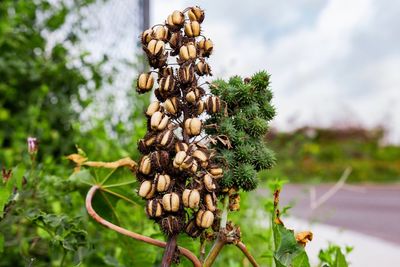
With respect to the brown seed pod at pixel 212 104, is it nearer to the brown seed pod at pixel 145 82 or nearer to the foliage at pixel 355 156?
the brown seed pod at pixel 145 82

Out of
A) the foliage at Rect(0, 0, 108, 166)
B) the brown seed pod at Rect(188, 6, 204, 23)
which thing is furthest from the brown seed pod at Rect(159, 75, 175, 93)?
the foliage at Rect(0, 0, 108, 166)

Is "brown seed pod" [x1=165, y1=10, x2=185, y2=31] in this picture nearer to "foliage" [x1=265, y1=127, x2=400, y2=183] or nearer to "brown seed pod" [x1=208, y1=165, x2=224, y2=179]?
"brown seed pod" [x1=208, y1=165, x2=224, y2=179]

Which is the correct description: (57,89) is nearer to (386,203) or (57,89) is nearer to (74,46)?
(74,46)

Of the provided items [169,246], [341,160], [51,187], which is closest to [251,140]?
[169,246]

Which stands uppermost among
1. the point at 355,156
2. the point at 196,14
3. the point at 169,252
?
the point at 355,156

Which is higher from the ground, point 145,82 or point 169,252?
point 145,82

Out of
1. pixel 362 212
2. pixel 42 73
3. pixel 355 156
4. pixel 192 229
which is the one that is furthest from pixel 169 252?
pixel 355 156

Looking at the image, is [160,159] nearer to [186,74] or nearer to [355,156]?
[186,74]
